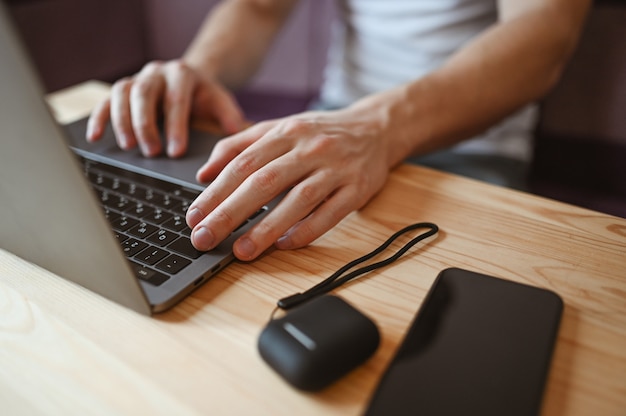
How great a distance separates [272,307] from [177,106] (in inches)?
16.4

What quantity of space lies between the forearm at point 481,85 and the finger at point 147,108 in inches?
10.8

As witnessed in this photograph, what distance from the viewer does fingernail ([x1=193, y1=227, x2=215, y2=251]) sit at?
18.4 inches

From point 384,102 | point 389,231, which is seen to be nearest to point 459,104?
point 384,102

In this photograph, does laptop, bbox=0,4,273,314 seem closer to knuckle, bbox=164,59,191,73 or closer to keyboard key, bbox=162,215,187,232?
keyboard key, bbox=162,215,187,232

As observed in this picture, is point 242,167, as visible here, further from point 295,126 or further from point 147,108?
point 147,108

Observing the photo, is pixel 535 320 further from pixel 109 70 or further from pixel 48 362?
pixel 109 70

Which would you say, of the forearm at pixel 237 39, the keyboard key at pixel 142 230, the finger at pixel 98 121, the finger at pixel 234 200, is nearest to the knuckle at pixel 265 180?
the finger at pixel 234 200

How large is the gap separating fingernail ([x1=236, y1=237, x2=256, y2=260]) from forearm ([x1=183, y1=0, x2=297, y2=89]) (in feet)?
1.89

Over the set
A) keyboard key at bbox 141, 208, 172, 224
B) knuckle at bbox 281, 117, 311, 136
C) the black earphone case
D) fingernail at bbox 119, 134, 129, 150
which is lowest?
the black earphone case

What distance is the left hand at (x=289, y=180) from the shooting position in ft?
1.61

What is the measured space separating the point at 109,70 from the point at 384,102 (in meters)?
1.30

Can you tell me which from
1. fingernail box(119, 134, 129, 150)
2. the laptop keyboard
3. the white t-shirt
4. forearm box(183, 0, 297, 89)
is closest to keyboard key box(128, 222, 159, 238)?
the laptop keyboard

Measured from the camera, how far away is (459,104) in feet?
2.46

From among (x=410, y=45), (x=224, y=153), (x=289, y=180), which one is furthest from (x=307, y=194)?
(x=410, y=45)
